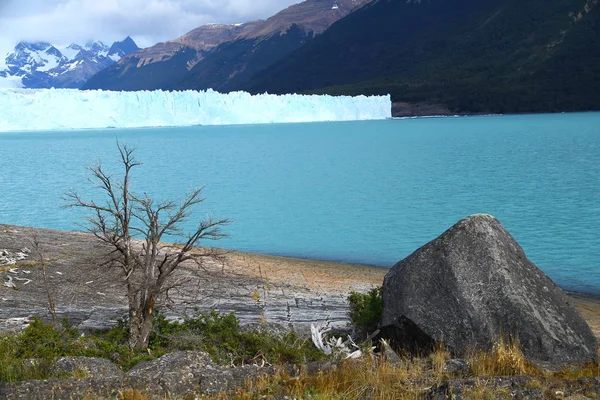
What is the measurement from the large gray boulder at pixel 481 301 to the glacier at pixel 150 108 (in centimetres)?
11297

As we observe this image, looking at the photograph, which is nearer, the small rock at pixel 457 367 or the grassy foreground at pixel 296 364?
the grassy foreground at pixel 296 364

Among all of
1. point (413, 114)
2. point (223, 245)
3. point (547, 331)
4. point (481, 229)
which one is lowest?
point (223, 245)

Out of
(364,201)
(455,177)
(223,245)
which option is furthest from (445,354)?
(455,177)

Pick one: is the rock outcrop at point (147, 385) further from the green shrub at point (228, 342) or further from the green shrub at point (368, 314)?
the green shrub at point (368, 314)

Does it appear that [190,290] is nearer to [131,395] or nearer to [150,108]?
[131,395]

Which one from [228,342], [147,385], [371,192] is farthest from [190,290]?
[371,192]

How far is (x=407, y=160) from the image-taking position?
204 feet

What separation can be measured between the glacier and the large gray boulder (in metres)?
113

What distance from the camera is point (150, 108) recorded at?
122812mm

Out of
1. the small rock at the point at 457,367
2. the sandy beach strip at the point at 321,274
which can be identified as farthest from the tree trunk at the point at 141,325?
the sandy beach strip at the point at 321,274

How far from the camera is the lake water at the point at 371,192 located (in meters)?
27.0

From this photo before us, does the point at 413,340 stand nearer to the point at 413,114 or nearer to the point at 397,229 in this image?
the point at 397,229

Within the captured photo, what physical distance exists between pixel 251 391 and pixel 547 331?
4416 mm

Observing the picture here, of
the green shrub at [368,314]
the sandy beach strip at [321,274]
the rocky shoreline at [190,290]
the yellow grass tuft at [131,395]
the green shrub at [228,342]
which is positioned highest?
the yellow grass tuft at [131,395]
